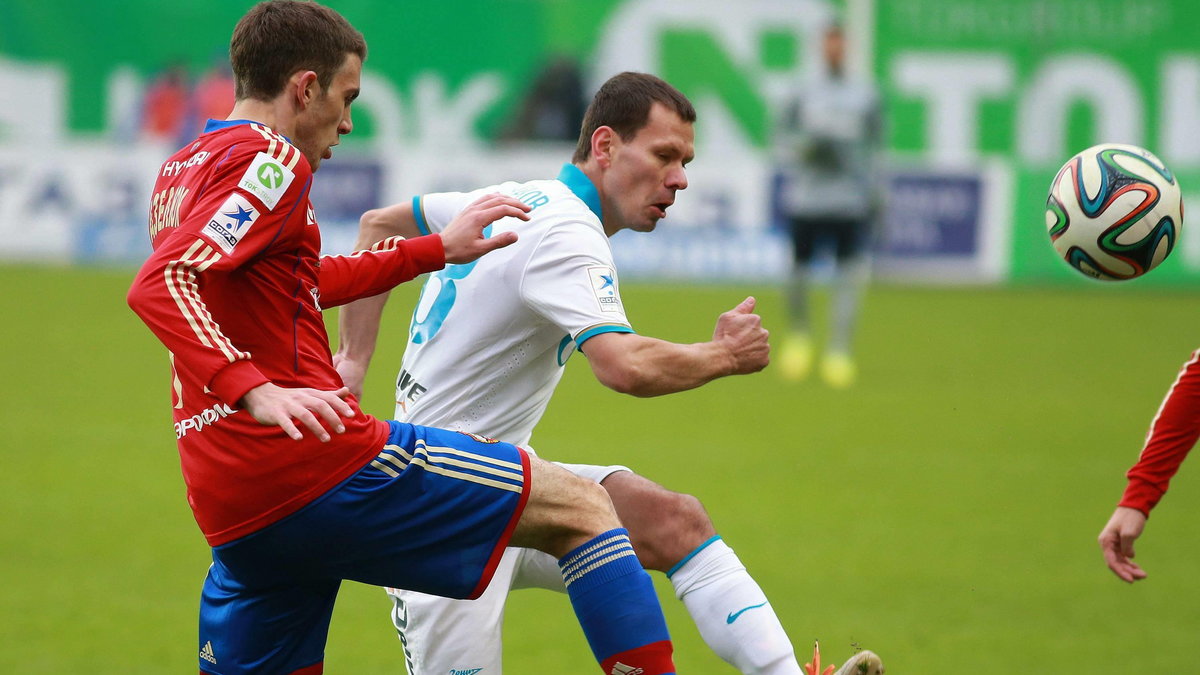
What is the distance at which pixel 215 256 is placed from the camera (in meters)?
3.08

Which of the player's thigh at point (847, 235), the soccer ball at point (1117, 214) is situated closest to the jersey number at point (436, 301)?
the soccer ball at point (1117, 214)

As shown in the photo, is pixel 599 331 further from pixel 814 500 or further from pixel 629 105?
pixel 814 500

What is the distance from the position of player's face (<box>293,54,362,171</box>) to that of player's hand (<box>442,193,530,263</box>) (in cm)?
39

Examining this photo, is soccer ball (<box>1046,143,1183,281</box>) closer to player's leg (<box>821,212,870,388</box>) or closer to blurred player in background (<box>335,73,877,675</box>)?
blurred player in background (<box>335,73,877,675</box>)

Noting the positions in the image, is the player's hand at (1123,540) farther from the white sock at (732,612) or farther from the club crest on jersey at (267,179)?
the club crest on jersey at (267,179)

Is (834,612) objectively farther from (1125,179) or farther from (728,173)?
(728,173)

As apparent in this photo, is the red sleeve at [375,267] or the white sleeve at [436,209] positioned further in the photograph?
the white sleeve at [436,209]

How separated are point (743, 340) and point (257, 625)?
1374 mm

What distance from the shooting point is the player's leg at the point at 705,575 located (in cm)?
391

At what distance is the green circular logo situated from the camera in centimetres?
316

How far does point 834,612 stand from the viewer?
19.5 ft

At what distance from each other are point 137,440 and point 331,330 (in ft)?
13.2

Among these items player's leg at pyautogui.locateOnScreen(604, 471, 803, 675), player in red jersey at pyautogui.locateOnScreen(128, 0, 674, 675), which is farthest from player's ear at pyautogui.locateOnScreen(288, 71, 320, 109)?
player's leg at pyautogui.locateOnScreen(604, 471, 803, 675)

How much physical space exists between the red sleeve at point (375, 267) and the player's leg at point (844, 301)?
28.1 feet
